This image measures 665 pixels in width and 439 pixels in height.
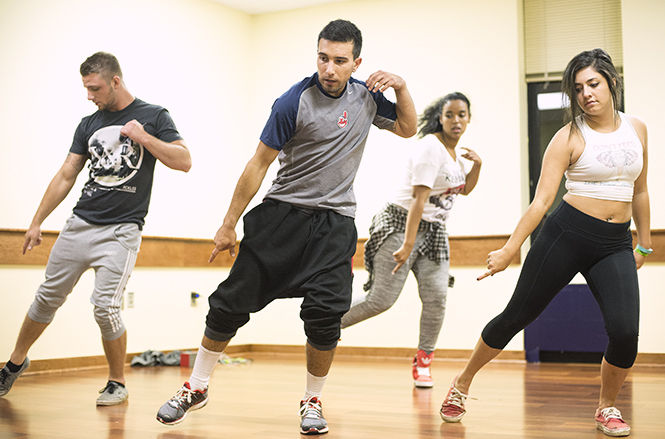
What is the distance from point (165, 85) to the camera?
5.74 meters

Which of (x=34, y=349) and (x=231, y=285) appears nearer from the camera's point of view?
(x=231, y=285)

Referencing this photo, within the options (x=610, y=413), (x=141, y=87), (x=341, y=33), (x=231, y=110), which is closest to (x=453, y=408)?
(x=610, y=413)

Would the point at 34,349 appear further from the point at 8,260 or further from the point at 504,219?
the point at 504,219

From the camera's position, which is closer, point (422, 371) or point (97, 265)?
point (97, 265)

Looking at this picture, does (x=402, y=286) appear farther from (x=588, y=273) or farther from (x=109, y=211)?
(x=109, y=211)

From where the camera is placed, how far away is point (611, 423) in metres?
2.58

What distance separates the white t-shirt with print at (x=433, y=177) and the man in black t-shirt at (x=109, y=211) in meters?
1.14

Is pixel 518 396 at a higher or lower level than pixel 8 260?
lower

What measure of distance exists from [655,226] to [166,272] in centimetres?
347

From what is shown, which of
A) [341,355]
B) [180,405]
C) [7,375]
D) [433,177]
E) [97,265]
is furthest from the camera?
[341,355]

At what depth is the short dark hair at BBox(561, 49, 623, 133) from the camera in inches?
103

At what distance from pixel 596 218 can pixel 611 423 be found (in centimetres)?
69

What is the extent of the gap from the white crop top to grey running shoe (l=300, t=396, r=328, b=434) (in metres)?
1.18

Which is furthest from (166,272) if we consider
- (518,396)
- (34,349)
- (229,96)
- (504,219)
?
(518,396)
